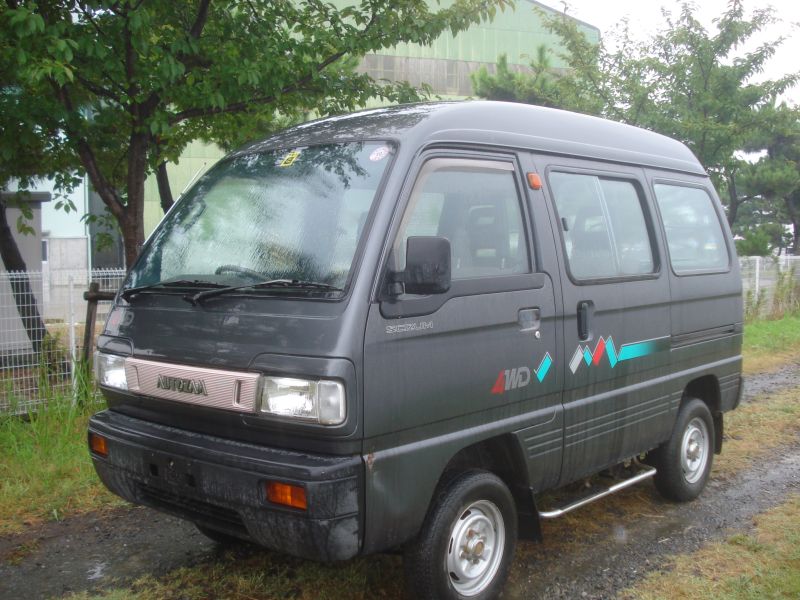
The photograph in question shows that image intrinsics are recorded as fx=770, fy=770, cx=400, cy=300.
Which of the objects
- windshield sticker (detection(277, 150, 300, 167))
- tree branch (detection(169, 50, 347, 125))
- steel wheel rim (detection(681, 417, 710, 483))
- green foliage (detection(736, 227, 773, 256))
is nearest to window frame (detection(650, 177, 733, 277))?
steel wheel rim (detection(681, 417, 710, 483))

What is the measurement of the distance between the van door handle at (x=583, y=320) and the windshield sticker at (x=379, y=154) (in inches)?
54.7

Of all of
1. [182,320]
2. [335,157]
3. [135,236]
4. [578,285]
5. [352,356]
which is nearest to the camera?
[352,356]

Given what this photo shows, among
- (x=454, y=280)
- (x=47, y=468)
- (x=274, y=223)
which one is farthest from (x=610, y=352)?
(x=47, y=468)

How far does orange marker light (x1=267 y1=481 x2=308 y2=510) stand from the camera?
2.97m

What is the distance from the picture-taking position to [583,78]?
44.8 ft

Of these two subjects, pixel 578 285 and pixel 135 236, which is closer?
pixel 578 285

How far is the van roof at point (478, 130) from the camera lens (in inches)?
145

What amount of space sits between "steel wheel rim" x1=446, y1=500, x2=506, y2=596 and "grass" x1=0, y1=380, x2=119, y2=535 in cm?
269

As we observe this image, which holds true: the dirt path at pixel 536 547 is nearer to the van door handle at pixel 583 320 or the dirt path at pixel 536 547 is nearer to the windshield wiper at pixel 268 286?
the van door handle at pixel 583 320

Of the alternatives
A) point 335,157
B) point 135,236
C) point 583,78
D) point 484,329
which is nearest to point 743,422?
point 484,329

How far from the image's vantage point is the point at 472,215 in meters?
3.77

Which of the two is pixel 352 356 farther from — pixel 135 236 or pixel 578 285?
pixel 135 236

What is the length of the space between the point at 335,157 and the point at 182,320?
41.7 inches

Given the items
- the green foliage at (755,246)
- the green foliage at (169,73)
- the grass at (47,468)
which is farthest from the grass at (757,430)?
the green foliage at (755,246)
